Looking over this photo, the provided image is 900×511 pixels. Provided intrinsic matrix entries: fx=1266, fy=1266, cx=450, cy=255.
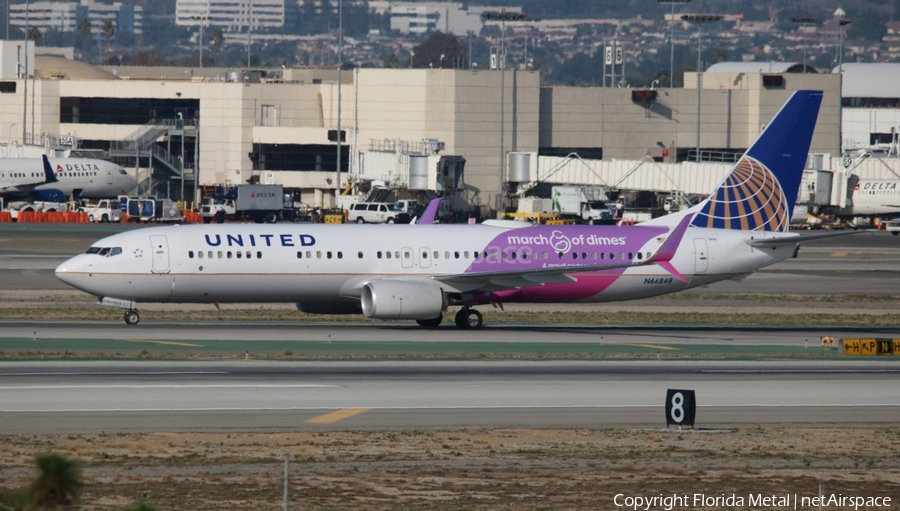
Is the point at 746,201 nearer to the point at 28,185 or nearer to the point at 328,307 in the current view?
the point at 328,307

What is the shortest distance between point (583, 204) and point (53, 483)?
105 meters

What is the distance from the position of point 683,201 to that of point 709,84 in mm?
25177

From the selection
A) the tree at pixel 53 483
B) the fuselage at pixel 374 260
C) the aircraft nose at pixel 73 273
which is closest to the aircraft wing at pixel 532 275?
the fuselage at pixel 374 260

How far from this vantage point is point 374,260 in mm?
45594

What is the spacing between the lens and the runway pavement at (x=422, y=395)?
88.2ft

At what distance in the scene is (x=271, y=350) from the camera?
38.9 meters

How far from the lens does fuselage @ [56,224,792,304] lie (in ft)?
144

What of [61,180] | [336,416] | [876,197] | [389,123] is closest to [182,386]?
[336,416]

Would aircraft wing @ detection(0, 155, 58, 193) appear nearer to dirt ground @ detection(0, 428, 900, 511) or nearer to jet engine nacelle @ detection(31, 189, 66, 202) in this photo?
jet engine nacelle @ detection(31, 189, 66, 202)

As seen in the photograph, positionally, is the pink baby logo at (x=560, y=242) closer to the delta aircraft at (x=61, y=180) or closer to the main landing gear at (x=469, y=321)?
the main landing gear at (x=469, y=321)

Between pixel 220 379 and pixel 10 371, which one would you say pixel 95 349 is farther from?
pixel 220 379

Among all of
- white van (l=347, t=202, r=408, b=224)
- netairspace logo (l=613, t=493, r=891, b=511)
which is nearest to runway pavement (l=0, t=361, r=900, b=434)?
netairspace logo (l=613, t=493, r=891, b=511)

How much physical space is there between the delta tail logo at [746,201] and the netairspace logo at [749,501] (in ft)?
96.7

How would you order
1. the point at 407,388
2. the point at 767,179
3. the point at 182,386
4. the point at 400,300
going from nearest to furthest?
the point at 182,386 < the point at 407,388 < the point at 400,300 < the point at 767,179
